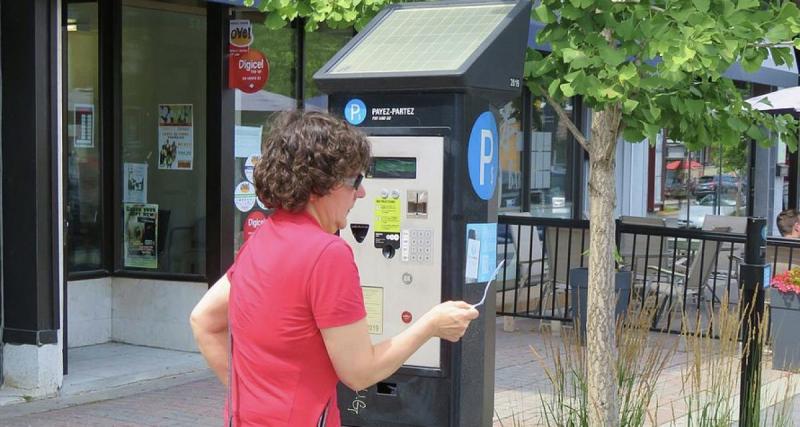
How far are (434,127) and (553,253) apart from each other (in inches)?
262

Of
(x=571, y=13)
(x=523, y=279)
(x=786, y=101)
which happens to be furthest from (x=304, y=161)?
(x=523, y=279)

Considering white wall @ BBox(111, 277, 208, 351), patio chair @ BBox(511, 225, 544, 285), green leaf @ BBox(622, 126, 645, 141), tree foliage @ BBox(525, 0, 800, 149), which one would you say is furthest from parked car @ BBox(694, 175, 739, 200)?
green leaf @ BBox(622, 126, 645, 141)

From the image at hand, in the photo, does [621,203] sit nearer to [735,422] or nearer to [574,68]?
[735,422]

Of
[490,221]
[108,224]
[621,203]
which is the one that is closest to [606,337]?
[490,221]

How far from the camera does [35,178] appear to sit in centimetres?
752

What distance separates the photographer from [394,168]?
15.2 feet

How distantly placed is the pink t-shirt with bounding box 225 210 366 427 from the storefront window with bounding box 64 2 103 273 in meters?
6.85

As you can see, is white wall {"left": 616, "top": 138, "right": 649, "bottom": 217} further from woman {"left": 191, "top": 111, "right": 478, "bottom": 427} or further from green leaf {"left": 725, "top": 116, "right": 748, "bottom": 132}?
woman {"left": 191, "top": 111, "right": 478, "bottom": 427}

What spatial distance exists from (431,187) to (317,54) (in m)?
5.89

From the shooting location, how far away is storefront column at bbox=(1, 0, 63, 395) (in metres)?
7.51

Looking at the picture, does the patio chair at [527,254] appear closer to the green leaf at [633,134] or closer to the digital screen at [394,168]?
the green leaf at [633,134]

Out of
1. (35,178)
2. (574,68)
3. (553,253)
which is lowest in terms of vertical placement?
(553,253)

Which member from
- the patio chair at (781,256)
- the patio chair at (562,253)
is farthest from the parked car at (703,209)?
the patio chair at (562,253)

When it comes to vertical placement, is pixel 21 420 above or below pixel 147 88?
below
